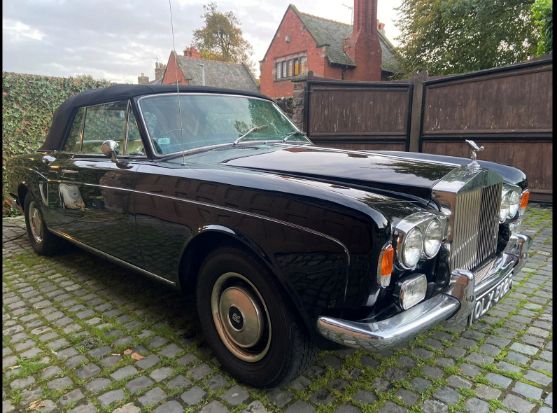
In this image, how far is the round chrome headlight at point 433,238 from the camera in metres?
1.98

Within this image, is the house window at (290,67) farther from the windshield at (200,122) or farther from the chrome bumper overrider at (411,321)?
the chrome bumper overrider at (411,321)

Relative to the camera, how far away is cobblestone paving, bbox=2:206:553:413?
2176mm

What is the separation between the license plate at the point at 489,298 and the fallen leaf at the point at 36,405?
95.0 inches

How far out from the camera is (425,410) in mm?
2098

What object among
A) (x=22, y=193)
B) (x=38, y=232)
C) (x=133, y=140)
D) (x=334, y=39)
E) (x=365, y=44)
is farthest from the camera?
(x=334, y=39)

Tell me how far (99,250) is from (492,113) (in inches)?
262

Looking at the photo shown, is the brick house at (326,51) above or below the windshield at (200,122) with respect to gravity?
above

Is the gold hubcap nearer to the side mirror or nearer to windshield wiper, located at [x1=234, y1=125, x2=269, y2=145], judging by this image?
windshield wiper, located at [x1=234, y1=125, x2=269, y2=145]

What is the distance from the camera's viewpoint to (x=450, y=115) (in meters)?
7.56

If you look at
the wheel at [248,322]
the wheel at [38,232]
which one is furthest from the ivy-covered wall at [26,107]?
the wheel at [248,322]

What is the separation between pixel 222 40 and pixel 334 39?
1976cm

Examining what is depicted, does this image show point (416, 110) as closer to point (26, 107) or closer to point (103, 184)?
point (103, 184)

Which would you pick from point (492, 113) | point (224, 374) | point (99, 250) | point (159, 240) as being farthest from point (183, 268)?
point (492, 113)

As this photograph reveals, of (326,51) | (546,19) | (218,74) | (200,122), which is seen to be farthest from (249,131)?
(218,74)
